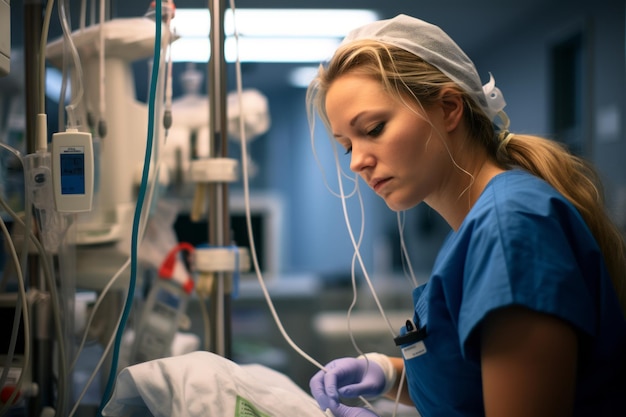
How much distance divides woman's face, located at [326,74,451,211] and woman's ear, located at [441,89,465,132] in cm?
2

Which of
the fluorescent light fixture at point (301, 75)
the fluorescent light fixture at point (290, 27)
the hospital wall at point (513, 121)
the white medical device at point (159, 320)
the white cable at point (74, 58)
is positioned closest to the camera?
the white cable at point (74, 58)

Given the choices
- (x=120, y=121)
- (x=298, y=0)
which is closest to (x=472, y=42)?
(x=298, y=0)

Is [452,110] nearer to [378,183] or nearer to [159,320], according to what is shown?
[378,183]

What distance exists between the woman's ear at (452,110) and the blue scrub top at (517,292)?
0.14 meters

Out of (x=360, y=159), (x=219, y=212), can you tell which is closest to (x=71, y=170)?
(x=219, y=212)

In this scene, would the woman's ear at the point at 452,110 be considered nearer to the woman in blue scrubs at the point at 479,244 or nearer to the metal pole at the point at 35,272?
the woman in blue scrubs at the point at 479,244

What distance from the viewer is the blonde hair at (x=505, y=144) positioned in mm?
1019

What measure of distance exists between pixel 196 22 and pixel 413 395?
9.43 feet

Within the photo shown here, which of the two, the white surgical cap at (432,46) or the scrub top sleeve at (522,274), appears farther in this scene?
the white surgical cap at (432,46)

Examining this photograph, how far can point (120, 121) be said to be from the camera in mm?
1616

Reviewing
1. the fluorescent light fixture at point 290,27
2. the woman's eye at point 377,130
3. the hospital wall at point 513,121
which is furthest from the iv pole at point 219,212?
the fluorescent light fixture at point 290,27

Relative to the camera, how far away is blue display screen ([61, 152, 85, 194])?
1082 millimetres

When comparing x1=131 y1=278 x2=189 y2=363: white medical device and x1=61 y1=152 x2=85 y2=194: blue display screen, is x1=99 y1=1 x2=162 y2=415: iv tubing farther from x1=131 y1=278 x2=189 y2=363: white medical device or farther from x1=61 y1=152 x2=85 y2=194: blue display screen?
x1=131 y1=278 x2=189 y2=363: white medical device

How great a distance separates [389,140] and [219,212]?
0.54 meters
